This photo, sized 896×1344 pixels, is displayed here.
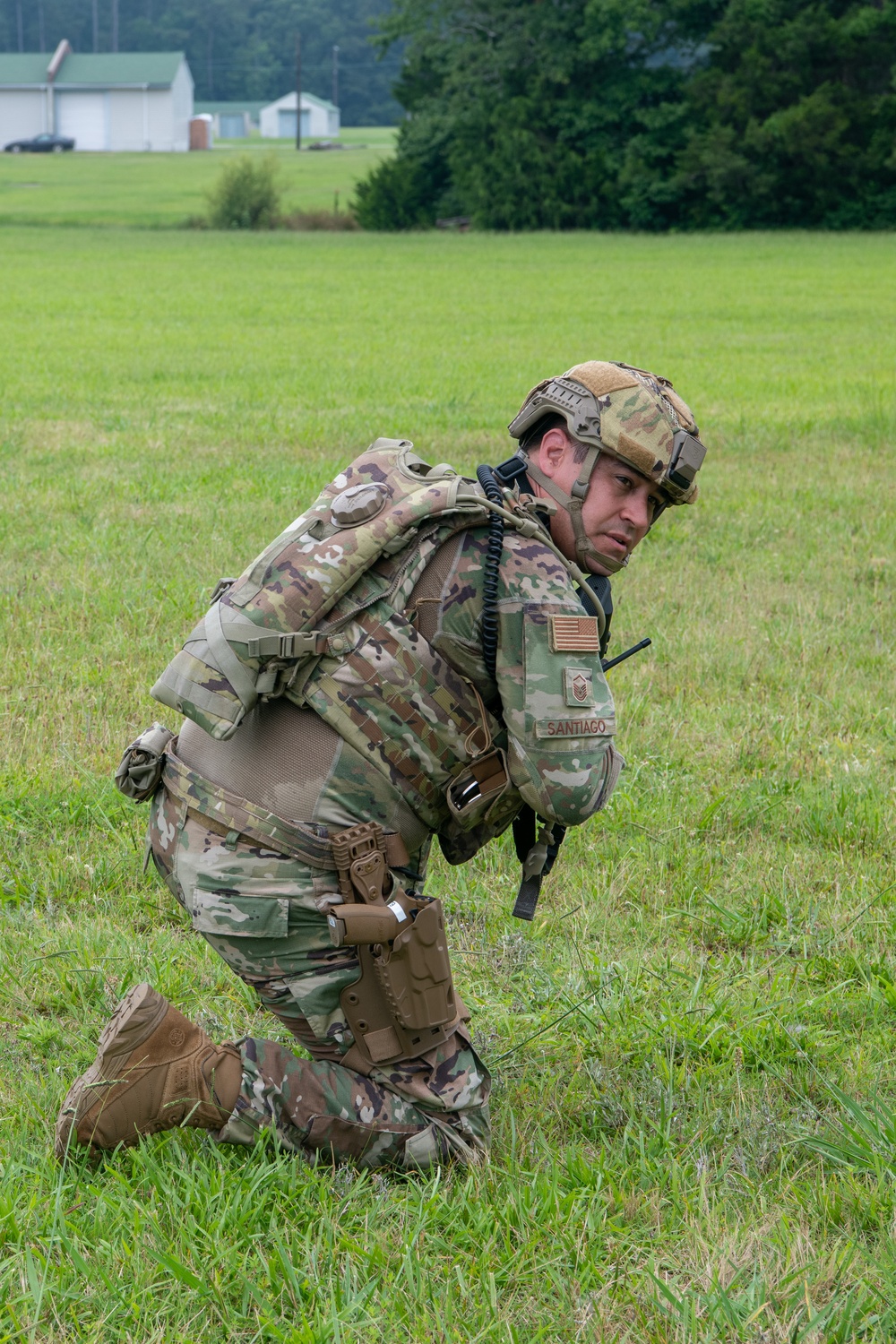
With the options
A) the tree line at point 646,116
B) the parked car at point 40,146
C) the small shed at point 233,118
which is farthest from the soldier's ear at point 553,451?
the small shed at point 233,118

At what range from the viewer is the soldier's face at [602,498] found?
3.04 metres

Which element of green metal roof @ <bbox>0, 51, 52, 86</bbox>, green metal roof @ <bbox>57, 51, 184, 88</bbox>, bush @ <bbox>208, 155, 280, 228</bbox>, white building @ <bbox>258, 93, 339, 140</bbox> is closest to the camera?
bush @ <bbox>208, 155, 280, 228</bbox>

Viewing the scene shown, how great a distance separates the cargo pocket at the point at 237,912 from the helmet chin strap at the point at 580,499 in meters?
1.00

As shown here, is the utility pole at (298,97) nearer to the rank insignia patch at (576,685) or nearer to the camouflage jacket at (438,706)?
the camouflage jacket at (438,706)

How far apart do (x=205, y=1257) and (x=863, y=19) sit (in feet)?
160

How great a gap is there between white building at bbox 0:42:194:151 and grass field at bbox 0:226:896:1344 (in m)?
108

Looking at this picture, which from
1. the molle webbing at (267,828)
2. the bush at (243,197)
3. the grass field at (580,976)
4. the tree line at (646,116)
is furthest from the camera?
the bush at (243,197)

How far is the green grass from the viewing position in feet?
165

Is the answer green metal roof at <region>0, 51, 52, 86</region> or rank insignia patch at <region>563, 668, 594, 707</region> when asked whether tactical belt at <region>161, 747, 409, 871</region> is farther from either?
green metal roof at <region>0, 51, 52, 86</region>

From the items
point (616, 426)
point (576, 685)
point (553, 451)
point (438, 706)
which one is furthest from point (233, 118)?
point (576, 685)

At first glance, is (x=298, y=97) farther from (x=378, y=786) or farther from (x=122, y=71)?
(x=378, y=786)

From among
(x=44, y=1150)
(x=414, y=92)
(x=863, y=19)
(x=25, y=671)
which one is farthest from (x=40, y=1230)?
(x=414, y=92)

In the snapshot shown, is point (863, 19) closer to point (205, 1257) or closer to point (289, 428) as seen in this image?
point (289, 428)

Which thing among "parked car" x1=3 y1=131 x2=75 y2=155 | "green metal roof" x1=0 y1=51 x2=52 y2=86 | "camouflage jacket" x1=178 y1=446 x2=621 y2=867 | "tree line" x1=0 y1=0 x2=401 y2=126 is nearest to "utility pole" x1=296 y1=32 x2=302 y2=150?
"parked car" x1=3 y1=131 x2=75 y2=155
